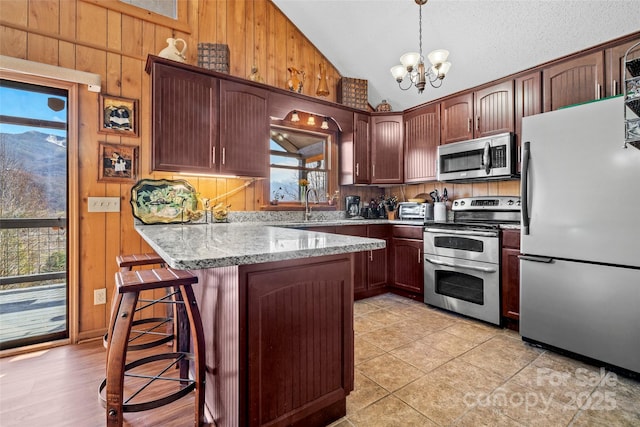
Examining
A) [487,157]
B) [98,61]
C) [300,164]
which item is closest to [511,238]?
[487,157]

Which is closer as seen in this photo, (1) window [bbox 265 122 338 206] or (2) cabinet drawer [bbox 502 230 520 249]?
(2) cabinet drawer [bbox 502 230 520 249]

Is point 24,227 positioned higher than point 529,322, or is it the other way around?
point 24,227

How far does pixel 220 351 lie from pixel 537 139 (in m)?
2.58

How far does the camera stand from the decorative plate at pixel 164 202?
2594 millimetres

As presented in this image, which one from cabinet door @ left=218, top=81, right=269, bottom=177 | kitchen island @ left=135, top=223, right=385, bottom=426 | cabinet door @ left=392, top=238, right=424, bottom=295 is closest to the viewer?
kitchen island @ left=135, top=223, right=385, bottom=426

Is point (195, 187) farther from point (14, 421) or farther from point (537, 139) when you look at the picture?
point (537, 139)

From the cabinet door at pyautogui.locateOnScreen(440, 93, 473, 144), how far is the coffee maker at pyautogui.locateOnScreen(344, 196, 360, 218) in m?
1.27

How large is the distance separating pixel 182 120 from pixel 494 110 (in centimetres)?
299

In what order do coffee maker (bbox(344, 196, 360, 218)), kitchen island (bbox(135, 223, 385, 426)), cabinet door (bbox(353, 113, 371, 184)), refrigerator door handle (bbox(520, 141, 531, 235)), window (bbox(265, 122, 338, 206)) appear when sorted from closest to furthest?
1. kitchen island (bbox(135, 223, 385, 426))
2. refrigerator door handle (bbox(520, 141, 531, 235))
3. window (bbox(265, 122, 338, 206))
4. cabinet door (bbox(353, 113, 371, 184))
5. coffee maker (bbox(344, 196, 360, 218))

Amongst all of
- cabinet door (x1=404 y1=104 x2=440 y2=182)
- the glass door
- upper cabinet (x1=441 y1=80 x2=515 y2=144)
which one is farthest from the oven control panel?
the glass door

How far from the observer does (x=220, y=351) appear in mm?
1285

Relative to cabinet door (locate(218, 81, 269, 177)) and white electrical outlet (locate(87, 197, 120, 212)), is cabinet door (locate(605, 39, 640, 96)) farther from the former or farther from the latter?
white electrical outlet (locate(87, 197, 120, 212))

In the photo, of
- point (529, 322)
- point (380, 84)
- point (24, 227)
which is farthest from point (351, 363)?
point (380, 84)

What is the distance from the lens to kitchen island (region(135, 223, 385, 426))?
112cm
